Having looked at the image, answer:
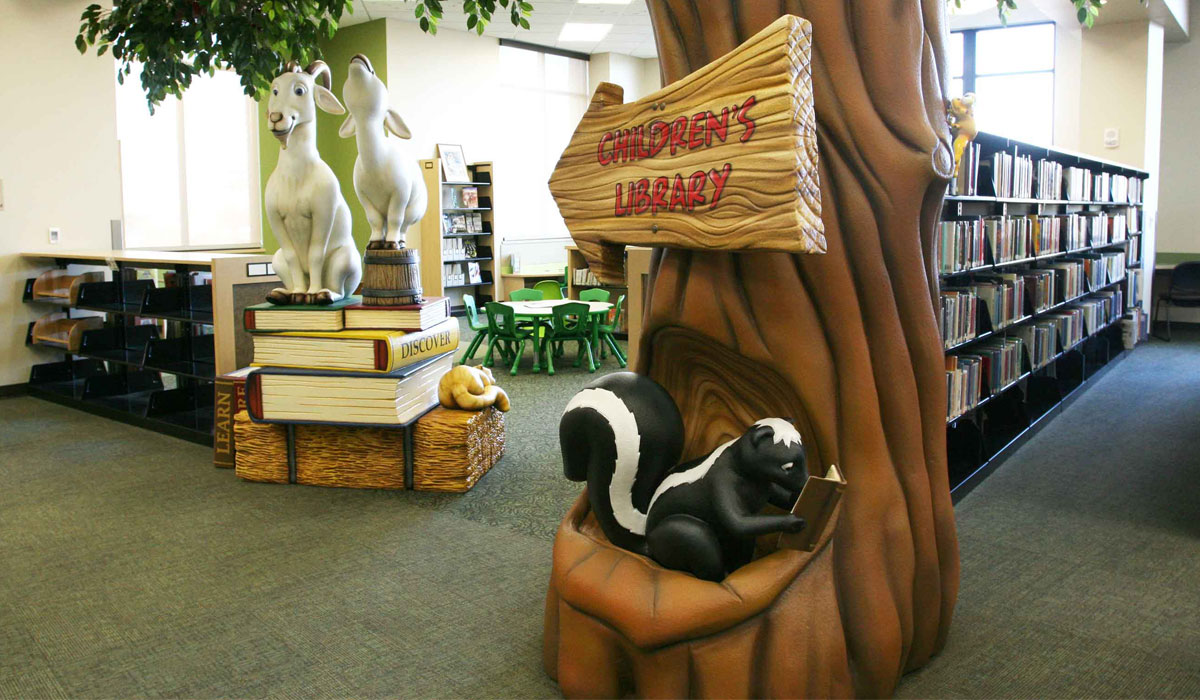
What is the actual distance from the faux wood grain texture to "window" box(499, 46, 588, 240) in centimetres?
1060

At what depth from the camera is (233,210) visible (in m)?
11.6

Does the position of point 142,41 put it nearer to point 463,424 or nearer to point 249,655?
point 463,424

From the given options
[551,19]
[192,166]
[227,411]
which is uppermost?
[551,19]

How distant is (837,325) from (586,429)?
0.66 meters

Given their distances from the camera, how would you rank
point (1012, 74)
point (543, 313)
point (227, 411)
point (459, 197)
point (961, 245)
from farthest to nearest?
point (459, 197) < point (1012, 74) < point (543, 313) < point (227, 411) < point (961, 245)

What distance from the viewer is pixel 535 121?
13.2m

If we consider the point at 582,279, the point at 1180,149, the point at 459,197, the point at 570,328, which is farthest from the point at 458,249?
the point at 1180,149

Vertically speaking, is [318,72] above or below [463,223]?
above

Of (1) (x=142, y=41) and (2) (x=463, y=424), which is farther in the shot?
(2) (x=463, y=424)

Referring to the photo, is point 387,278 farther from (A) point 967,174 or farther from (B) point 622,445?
(A) point 967,174

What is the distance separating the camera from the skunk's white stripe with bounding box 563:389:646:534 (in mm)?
2172

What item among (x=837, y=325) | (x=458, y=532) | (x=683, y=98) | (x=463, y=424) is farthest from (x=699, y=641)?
(x=463, y=424)

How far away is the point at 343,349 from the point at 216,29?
53.2 inches

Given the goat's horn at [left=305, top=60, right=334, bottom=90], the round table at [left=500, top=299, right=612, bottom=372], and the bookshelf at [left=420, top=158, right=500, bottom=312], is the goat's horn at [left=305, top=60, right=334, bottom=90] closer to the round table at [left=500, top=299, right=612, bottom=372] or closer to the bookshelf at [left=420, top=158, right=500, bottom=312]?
the round table at [left=500, top=299, right=612, bottom=372]
